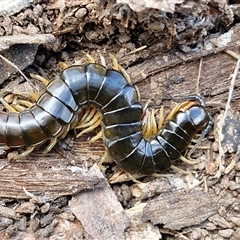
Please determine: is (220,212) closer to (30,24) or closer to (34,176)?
(34,176)

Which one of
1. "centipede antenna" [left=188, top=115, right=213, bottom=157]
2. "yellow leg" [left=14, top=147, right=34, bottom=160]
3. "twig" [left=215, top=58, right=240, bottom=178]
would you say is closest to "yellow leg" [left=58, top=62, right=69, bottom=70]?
"yellow leg" [left=14, top=147, right=34, bottom=160]

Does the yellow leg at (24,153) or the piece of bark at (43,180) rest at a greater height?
the yellow leg at (24,153)

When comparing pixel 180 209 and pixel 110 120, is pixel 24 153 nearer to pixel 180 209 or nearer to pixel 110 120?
pixel 110 120

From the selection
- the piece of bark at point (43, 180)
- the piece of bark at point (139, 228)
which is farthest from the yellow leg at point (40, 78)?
the piece of bark at point (139, 228)

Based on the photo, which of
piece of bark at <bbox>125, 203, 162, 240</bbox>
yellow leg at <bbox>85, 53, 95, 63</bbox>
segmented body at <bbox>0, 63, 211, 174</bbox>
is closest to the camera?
segmented body at <bbox>0, 63, 211, 174</bbox>

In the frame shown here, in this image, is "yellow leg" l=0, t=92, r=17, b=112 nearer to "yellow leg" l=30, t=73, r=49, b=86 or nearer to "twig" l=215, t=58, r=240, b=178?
"yellow leg" l=30, t=73, r=49, b=86

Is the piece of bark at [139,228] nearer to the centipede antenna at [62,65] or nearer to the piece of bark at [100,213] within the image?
the piece of bark at [100,213]

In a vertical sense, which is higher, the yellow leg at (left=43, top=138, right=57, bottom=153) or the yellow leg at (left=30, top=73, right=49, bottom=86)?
the yellow leg at (left=30, top=73, right=49, bottom=86)

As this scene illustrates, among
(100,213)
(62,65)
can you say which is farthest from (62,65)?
(100,213)
